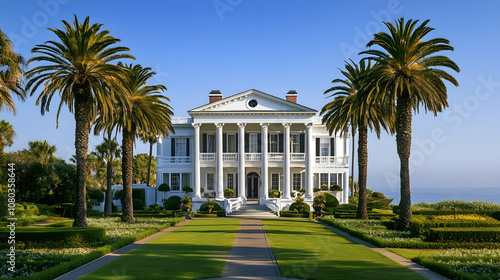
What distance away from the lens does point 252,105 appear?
52.6m

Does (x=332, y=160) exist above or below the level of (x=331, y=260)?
above

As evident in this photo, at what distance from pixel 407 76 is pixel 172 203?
31.3m

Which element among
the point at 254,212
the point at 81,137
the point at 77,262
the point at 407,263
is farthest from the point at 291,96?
the point at 77,262

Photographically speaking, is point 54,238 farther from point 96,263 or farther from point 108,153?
point 108,153

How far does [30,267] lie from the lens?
15953 mm

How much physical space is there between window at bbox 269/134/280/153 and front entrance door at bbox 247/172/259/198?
11.9 feet

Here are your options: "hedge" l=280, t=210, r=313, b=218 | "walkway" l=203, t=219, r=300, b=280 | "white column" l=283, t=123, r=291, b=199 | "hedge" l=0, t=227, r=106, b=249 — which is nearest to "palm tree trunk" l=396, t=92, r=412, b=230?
"walkway" l=203, t=219, r=300, b=280

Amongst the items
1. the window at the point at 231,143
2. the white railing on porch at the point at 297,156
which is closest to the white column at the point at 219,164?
the window at the point at 231,143

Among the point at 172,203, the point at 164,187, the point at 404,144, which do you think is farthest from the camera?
the point at 164,187

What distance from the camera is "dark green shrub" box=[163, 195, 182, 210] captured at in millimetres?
51531

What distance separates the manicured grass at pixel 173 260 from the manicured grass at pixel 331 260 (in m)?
2.30

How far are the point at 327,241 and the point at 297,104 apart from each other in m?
29.3

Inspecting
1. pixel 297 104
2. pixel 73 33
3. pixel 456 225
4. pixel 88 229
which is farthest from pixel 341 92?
pixel 88 229

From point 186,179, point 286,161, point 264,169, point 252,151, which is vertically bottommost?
point 186,179
